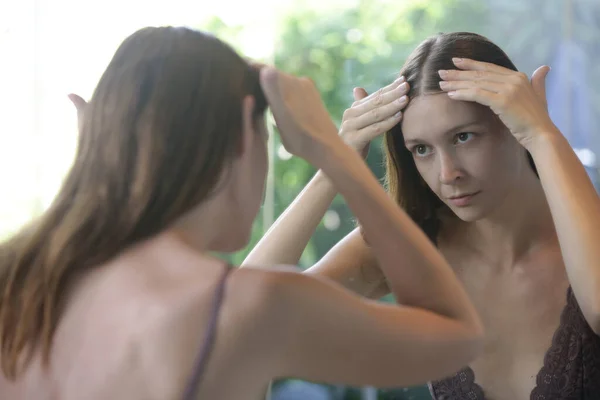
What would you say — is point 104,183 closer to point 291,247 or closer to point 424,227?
point 291,247

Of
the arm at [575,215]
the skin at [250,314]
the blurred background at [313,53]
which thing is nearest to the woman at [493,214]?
the arm at [575,215]

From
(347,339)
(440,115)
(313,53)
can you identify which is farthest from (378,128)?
(313,53)

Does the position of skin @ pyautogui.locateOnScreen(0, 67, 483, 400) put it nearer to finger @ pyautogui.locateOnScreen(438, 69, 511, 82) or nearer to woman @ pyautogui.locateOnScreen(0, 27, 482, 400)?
woman @ pyautogui.locateOnScreen(0, 27, 482, 400)

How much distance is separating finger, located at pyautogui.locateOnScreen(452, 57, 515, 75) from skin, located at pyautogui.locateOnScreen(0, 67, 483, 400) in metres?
0.47

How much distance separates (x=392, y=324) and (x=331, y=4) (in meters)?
2.65

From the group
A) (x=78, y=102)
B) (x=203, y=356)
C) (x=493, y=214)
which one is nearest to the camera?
(x=203, y=356)

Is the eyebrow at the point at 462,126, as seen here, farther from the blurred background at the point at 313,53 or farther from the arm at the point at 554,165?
the blurred background at the point at 313,53

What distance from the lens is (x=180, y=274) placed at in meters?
0.83

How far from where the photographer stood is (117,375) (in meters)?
0.81

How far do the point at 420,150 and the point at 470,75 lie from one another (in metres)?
0.16

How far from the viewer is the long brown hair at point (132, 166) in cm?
86

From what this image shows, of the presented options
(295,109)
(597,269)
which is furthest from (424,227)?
(295,109)

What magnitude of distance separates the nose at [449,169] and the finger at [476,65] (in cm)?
15

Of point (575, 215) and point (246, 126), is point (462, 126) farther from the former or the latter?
point (246, 126)
